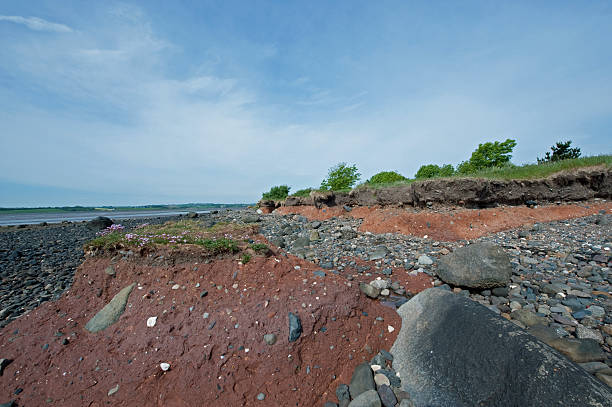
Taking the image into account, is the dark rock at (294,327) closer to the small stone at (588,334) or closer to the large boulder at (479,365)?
the large boulder at (479,365)

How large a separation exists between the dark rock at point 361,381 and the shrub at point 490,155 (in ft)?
96.8

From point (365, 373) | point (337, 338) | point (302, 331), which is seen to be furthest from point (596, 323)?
point (302, 331)

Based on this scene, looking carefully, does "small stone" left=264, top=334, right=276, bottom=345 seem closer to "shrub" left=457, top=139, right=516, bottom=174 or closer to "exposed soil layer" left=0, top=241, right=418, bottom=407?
"exposed soil layer" left=0, top=241, right=418, bottom=407

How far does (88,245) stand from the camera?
521 cm

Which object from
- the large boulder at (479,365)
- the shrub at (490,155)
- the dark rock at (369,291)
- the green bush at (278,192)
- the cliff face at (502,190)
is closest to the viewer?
the large boulder at (479,365)

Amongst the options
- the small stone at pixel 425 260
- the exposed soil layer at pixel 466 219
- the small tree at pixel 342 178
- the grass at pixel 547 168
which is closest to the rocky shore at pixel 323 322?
the small stone at pixel 425 260

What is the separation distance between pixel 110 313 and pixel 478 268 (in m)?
6.99

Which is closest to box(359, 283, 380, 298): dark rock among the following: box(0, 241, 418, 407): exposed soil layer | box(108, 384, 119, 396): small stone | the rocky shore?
the rocky shore

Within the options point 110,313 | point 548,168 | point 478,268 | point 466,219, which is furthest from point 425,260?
point 548,168

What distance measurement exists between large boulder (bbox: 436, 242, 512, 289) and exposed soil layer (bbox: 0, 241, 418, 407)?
1.87 metres

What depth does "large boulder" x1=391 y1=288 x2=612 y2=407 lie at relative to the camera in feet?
6.74

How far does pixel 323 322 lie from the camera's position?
3621mm

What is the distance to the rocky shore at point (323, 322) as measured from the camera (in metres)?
2.82

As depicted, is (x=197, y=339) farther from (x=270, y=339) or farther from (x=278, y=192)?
(x=278, y=192)
